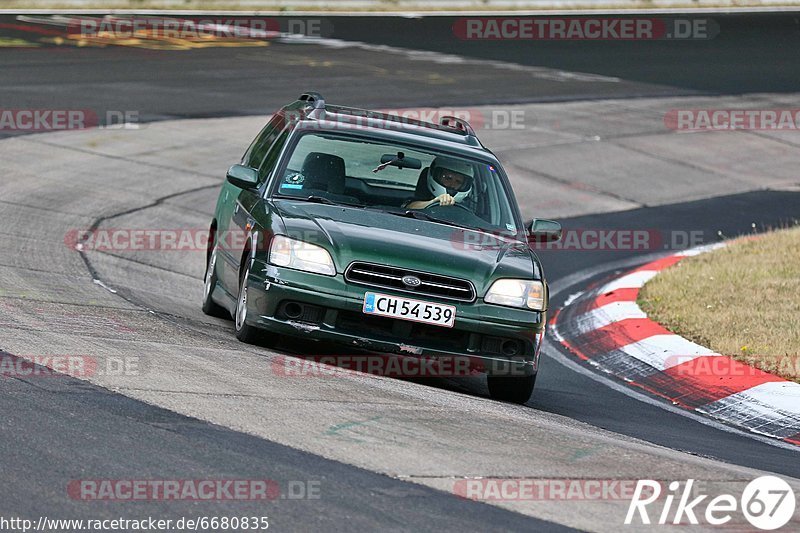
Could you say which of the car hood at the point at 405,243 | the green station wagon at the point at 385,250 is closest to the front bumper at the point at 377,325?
the green station wagon at the point at 385,250

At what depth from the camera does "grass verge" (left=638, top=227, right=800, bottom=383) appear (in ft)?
31.0

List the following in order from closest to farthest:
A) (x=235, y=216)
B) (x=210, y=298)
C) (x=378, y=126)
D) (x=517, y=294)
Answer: (x=517, y=294)
(x=235, y=216)
(x=378, y=126)
(x=210, y=298)

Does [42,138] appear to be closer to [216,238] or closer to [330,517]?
[216,238]

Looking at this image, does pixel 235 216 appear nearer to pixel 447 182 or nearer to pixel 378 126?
pixel 378 126

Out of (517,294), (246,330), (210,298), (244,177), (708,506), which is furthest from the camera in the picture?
(210,298)

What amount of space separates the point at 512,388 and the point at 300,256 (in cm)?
150

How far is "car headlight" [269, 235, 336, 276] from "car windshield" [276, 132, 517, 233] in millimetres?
859

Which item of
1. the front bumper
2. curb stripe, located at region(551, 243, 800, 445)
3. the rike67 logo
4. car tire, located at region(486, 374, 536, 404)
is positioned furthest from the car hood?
the rike67 logo

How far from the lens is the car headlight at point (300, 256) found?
25.0ft

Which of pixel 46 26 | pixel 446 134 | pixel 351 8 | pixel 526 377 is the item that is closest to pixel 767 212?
pixel 446 134

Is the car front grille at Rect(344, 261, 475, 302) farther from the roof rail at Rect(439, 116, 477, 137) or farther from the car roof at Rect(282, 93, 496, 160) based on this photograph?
the roof rail at Rect(439, 116, 477, 137)

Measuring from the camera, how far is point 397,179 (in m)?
8.96

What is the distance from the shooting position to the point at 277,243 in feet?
25.5

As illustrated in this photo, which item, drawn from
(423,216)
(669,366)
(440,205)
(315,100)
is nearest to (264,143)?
(315,100)
